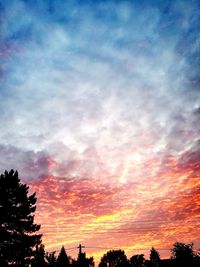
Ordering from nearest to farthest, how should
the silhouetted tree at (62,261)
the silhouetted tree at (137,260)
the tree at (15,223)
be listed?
the tree at (15,223) < the silhouetted tree at (62,261) < the silhouetted tree at (137,260)

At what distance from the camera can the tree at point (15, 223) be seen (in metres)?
34.8

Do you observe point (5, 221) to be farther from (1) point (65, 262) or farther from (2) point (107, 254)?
(2) point (107, 254)

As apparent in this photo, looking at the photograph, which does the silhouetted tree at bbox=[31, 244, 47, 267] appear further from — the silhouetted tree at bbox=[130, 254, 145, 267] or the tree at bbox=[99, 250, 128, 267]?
the silhouetted tree at bbox=[130, 254, 145, 267]

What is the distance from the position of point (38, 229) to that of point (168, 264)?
60127 mm

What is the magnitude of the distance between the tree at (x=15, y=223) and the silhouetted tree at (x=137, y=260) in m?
133

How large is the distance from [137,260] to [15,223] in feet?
466

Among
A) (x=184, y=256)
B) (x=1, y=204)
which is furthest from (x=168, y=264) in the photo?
(x=1, y=204)

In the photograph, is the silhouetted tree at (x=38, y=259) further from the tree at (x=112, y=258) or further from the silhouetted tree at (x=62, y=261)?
the tree at (x=112, y=258)

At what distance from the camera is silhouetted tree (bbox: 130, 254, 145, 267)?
517 feet

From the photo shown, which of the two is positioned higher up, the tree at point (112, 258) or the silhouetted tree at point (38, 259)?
the tree at point (112, 258)

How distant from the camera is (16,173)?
3875 centimetres

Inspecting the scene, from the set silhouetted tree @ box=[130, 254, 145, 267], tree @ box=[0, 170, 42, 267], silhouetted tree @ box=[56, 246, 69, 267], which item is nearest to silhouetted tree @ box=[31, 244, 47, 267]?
tree @ box=[0, 170, 42, 267]

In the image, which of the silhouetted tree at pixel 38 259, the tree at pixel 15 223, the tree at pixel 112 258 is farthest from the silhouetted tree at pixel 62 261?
the tree at pixel 112 258

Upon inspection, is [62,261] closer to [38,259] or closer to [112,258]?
[38,259]
